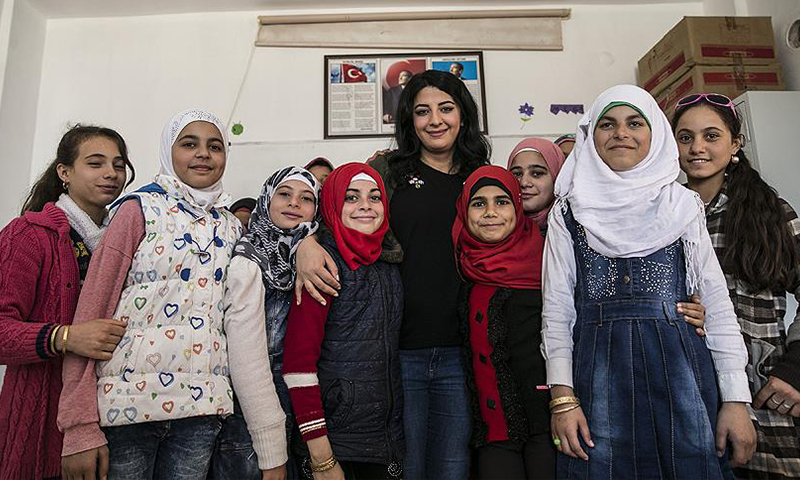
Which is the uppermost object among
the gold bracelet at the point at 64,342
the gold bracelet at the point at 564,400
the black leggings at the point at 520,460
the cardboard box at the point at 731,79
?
the cardboard box at the point at 731,79

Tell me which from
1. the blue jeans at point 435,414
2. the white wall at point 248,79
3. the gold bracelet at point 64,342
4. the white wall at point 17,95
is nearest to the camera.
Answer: the gold bracelet at point 64,342

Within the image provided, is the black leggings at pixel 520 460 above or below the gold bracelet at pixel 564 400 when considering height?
below

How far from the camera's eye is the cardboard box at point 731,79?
262 centimetres

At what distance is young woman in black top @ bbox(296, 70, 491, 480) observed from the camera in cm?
151

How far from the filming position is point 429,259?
1664mm

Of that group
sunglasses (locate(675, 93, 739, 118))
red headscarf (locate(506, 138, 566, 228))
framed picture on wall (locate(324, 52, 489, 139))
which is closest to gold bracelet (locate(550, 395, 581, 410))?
red headscarf (locate(506, 138, 566, 228))

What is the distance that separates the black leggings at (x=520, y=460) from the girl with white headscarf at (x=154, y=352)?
0.61m

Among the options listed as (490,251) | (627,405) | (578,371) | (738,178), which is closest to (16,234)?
(490,251)

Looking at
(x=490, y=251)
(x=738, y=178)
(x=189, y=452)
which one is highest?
(x=738, y=178)

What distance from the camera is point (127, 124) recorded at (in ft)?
10.5

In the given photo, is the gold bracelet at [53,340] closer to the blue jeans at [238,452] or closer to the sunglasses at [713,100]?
the blue jeans at [238,452]

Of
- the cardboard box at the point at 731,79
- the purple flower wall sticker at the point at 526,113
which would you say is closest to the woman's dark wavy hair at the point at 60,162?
the purple flower wall sticker at the point at 526,113

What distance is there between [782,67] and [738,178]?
162 cm

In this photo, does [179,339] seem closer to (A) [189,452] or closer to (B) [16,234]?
(A) [189,452]
